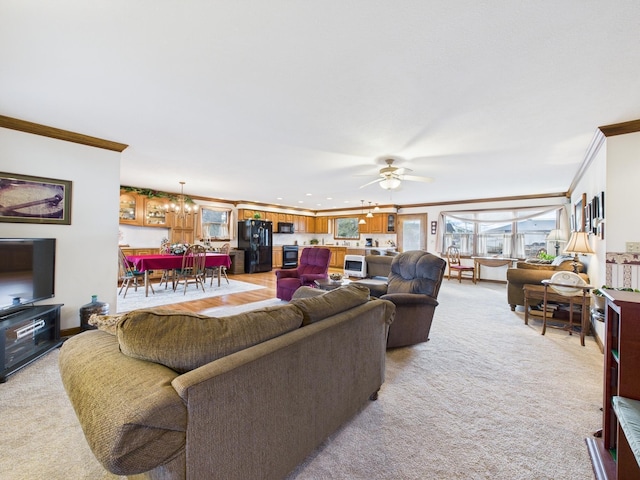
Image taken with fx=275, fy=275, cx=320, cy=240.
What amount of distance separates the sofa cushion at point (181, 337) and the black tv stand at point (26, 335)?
6.83 feet

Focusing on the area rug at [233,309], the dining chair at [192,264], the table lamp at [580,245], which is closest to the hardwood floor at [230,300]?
the area rug at [233,309]

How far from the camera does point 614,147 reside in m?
2.70

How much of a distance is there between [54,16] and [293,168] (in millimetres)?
3204

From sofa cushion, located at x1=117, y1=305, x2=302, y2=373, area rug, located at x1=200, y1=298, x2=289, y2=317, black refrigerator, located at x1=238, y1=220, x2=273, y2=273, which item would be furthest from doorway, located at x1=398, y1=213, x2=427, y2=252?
sofa cushion, located at x1=117, y1=305, x2=302, y2=373

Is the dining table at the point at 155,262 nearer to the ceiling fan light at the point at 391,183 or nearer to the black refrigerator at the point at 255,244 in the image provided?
the black refrigerator at the point at 255,244

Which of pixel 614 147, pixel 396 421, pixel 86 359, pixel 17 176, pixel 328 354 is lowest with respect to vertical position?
pixel 396 421

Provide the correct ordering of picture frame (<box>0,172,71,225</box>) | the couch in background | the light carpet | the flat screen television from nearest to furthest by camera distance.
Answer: the light carpet
the flat screen television
picture frame (<box>0,172,71,225</box>)
the couch in background

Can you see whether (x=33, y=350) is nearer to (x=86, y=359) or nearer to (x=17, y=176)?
(x=17, y=176)

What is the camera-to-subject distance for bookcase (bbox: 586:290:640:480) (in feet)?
3.99

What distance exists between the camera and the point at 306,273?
5.15 meters

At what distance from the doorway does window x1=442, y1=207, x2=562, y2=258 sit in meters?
0.62

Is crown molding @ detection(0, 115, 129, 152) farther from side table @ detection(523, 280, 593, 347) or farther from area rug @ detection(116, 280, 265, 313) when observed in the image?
side table @ detection(523, 280, 593, 347)

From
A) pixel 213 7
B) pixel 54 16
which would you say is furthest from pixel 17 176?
pixel 213 7

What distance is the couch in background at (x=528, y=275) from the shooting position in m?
4.02
